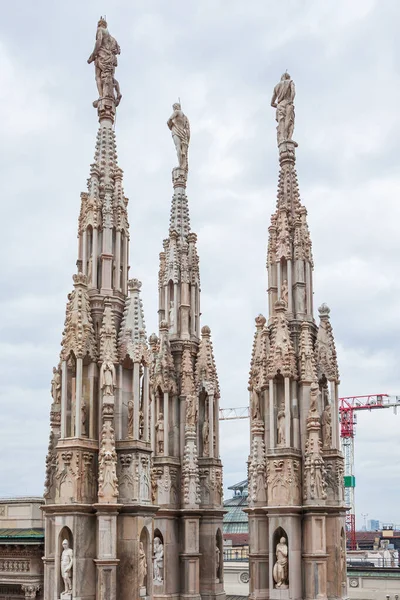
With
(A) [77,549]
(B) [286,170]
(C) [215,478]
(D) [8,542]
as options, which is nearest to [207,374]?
(C) [215,478]

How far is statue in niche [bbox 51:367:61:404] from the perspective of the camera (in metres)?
27.2

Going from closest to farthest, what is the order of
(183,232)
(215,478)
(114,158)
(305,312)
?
A: (114,158), (305,312), (215,478), (183,232)

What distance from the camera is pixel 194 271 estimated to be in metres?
40.6

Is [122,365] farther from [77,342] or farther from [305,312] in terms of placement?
[305,312]

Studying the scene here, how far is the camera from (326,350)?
35.7 metres

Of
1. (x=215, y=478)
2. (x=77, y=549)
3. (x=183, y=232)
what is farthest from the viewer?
(x=183, y=232)

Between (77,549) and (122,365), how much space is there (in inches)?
215

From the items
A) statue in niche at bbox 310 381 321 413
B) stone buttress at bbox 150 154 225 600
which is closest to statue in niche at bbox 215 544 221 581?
stone buttress at bbox 150 154 225 600

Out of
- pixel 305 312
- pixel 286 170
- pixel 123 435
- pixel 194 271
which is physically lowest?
pixel 123 435

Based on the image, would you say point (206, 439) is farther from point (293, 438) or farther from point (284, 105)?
point (284, 105)

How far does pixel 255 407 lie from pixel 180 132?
48.9 ft

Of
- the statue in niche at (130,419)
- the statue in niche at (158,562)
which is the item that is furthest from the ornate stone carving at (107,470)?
the statue in niche at (158,562)

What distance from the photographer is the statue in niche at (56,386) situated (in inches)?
1073

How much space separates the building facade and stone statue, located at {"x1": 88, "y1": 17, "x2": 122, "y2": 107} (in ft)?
33.9
